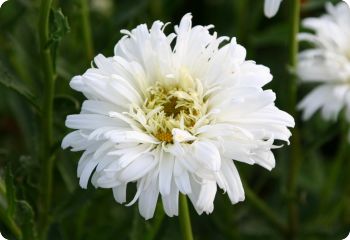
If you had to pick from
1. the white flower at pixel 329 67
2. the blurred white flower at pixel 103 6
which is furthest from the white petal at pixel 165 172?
the blurred white flower at pixel 103 6

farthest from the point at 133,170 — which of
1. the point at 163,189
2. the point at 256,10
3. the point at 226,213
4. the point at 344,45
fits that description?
the point at 256,10

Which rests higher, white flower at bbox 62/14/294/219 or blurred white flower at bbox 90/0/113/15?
blurred white flower at bbox 90/0/113/15

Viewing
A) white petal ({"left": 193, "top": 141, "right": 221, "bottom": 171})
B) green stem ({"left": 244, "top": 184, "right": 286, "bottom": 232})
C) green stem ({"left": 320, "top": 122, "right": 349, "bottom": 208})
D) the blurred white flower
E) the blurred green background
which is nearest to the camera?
white petal ({"left": 193, "top": 141, "right": 221, "bottom": 171})

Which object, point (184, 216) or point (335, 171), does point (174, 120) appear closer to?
point (184, 216)

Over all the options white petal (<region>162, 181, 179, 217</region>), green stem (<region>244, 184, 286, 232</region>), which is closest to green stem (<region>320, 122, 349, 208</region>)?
green stem (<region>244, 184, 286, 232</region>)

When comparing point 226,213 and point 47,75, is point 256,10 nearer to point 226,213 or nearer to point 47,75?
point 226,213

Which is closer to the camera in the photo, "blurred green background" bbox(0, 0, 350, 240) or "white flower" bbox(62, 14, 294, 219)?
"white flower" bbox(62, 14, 294, 219)

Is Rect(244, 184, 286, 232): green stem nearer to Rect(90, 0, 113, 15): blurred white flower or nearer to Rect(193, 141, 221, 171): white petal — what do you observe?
Rect(193, 141, 221, 171): white petal
